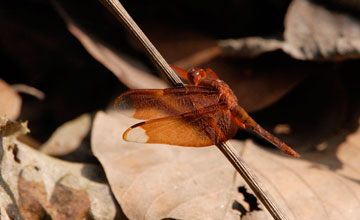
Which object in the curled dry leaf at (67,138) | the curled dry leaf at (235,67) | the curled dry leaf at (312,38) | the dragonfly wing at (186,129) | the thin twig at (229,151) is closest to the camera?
the thin twig at (229,151)

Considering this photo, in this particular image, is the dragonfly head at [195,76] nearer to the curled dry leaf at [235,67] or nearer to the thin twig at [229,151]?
the thin twig at [229,151]

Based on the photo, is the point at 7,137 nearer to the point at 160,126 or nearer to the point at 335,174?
the point at 160,126

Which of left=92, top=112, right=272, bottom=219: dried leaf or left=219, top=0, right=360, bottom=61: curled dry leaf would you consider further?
left=219, top=0, right=360, bottom=61: curled dry leaf

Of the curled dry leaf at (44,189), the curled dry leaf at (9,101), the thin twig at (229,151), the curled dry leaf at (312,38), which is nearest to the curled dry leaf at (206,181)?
the curled dry leaf at (44,189)

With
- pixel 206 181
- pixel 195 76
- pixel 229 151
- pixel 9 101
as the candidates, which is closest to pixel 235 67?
pixel 195 76

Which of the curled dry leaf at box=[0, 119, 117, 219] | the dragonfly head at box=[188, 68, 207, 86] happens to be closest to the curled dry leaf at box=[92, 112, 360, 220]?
the curled dry leaf at box=[0, 119, 117, 219]

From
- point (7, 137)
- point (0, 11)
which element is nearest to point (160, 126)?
point (7, 137)

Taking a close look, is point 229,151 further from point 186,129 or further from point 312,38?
point 312,38

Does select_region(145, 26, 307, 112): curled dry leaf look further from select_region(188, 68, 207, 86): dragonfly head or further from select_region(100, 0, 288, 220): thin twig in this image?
select_region(100, 0, 288, 220): thin twig
